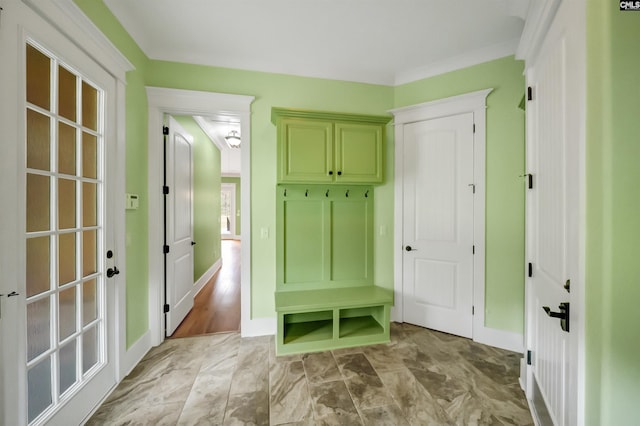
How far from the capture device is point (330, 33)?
6.89 ft

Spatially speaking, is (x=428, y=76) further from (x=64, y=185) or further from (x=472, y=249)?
(x=64, y=185)

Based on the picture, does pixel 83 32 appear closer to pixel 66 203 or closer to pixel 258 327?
pixel 66 203

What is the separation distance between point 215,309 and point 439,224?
2896 mm

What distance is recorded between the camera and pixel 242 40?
7.12 ft

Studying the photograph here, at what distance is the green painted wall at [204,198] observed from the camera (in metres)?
3.46

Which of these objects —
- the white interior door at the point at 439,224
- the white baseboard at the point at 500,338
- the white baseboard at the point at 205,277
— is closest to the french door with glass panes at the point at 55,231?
the white baseboard at the point at 205,277

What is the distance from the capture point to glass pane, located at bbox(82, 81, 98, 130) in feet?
5.05

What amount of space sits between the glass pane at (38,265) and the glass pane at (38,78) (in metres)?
0.70

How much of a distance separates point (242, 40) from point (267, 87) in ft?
1.45

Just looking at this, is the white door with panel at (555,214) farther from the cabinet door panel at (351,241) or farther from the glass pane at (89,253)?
the glass pane at (89,253)

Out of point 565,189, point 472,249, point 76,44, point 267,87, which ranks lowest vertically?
point 472,249

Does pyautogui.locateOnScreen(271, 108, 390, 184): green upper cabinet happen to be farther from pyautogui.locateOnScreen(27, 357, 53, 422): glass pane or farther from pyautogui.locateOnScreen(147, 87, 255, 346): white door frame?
pyautogui.locateOnScreen(27, 357, 53, 422): glass pane

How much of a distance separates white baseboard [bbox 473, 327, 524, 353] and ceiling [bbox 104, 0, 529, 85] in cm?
258

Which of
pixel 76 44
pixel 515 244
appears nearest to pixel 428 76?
pixel 515 244
